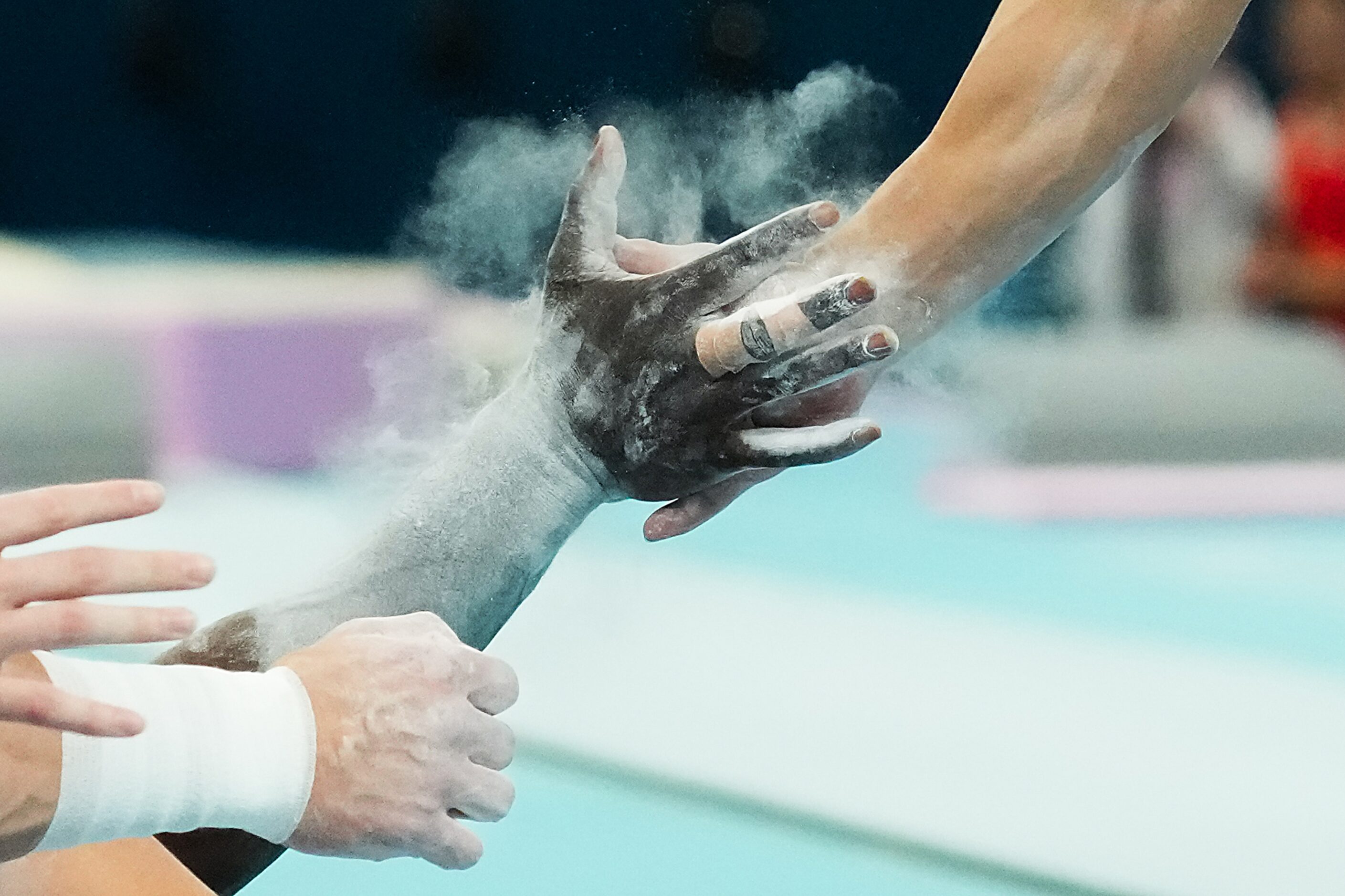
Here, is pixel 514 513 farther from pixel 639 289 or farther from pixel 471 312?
pixel 471 312

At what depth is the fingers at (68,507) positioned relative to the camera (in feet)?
2.05

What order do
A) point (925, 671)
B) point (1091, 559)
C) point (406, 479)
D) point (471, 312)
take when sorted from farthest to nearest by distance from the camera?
point (1091, 559) → point (925, 671) → point (471, 312) → point (406, 479)

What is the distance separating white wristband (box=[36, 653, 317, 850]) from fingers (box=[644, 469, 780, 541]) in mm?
265

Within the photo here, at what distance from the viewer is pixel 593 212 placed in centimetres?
92

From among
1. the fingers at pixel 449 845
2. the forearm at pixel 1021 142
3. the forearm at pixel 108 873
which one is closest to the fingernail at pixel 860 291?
the forearm at pixel 1021 142

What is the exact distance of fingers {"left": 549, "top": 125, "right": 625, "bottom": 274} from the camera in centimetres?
91

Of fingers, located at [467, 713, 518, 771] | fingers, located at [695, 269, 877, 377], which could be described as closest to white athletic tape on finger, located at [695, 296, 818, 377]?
fingers, located at [695, 269, 877, 377]

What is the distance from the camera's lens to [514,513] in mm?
911

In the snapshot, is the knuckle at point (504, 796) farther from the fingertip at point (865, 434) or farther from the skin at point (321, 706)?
the fingertip at point (865, 434)

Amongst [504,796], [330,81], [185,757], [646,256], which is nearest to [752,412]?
[646,256]

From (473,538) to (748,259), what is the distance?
0.25 meters

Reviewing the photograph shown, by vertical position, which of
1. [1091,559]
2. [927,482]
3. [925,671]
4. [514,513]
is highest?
[927,482]

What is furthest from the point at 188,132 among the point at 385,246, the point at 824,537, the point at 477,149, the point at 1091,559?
the point at 477,149

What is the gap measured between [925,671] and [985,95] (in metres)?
1.05
